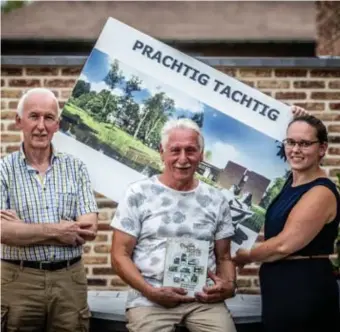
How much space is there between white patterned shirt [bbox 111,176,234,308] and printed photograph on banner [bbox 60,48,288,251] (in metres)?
1.39

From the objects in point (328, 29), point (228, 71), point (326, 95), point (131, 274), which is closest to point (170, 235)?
point (131, 274)

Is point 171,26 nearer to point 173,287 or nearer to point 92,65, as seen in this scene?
point 92,65

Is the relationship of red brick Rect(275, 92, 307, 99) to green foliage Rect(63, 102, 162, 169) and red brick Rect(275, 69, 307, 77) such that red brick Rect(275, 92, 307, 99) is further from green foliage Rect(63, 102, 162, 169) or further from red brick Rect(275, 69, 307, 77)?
green foliage Rect(63, 102, 162, 169)

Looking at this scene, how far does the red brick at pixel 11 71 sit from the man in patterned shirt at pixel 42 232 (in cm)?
140

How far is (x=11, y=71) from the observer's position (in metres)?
4.99

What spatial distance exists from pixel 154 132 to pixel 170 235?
1.66 meters

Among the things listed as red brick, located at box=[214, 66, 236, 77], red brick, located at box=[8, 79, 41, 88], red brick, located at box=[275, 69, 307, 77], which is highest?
red brick, located at box=[275, 69, 307, 77]

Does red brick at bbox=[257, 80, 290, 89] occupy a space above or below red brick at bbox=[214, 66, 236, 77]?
below

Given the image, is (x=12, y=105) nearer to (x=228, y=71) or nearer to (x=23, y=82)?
(x=23, y=82)

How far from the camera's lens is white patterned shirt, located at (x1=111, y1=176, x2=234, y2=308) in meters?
3.42

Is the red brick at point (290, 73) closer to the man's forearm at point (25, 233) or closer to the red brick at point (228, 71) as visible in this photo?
the red brick at point (228, 71)

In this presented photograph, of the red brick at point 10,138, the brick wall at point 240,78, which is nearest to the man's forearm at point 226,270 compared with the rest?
the brick wall at point 240,78

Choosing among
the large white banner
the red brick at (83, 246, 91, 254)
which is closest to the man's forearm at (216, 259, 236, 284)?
the large white banner

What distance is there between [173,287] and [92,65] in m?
2.05
